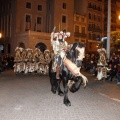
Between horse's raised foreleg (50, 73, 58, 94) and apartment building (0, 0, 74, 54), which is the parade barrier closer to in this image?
horse's raised foreleg (50, 73, 58, 94)

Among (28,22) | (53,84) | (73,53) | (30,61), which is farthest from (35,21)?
(73,53)

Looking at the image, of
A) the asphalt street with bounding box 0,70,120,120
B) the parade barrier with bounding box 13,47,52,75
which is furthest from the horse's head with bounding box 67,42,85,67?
the parade barrier with bounding box 13,47,52,75

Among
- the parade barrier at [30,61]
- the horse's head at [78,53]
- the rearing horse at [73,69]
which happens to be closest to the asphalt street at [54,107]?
the rearing horse at [73,69]

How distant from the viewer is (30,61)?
19.3 metres

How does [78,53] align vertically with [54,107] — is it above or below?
above

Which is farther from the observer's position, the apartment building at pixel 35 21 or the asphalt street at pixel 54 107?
the apartment building at pixel 35 21

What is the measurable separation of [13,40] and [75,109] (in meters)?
36.9

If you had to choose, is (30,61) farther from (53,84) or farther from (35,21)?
(35,21)

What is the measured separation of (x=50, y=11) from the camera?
4450 centimetres

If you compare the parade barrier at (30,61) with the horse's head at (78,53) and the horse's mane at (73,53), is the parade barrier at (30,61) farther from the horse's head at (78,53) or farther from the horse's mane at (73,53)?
the horse's head at (78,53)

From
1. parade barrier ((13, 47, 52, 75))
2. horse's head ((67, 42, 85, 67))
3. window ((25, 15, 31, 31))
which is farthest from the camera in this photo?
window ((25, 15, 31, 31))

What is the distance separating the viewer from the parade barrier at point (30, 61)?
18891mm

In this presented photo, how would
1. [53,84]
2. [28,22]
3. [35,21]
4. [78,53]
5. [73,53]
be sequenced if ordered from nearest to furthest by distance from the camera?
1. [78,53]
2. [73,53]
3. [53,84]
4. [28,22]
5. [35,21]

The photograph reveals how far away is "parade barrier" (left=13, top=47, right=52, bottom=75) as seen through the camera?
18.9 m
